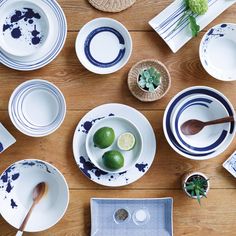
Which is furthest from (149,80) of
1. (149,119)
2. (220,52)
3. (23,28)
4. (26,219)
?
(26,219)

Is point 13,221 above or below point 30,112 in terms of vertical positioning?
below

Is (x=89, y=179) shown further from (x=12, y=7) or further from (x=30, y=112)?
(x=12, y=7)

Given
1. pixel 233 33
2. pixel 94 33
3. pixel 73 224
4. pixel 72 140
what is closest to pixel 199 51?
pixel 233 33

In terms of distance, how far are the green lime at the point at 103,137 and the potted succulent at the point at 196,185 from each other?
9.2 inches

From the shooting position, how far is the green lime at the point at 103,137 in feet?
4.01

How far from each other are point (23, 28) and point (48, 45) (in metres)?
0.09

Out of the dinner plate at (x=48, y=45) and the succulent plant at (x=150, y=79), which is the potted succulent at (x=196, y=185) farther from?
the dinner plate at (x=48, y=45)

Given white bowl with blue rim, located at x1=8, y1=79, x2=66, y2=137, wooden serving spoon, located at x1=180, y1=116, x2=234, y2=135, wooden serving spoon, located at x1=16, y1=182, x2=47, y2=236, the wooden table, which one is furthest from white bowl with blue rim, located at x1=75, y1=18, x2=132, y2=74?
wooden serving spoon, located at x1=16, y1=182, x2=47, y2=236

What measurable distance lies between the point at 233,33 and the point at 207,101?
0.20 metres

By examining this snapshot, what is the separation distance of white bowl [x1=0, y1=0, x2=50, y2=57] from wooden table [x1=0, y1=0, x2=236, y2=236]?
6 centimetres

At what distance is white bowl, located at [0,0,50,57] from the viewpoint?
4.10ft

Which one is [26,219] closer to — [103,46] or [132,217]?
[132,217]

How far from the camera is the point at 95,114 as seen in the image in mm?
1269

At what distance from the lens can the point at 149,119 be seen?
4.21 feet
